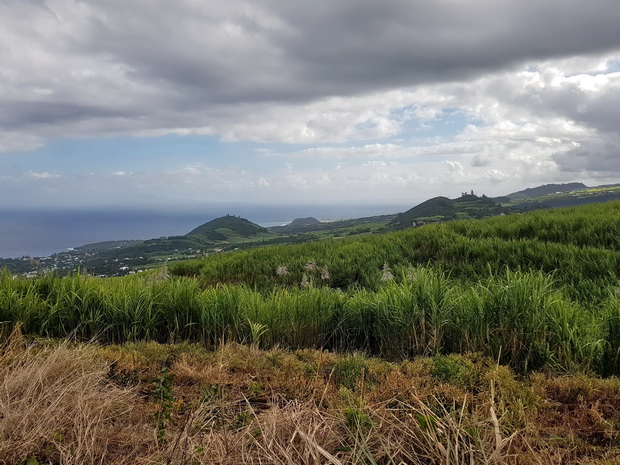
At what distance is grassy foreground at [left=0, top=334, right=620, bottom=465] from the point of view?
7.47 ft

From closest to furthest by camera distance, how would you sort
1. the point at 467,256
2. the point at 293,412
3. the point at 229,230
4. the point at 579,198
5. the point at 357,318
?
1. the point at 293,412
2. the point at 357,318
3. the point at 467,256
4. the point at 579,198
5. the point at 229,230

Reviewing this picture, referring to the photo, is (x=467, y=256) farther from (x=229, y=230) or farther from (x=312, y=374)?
(x=229, y=230)

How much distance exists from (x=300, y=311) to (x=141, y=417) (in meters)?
2.72

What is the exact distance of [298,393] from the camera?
3.39 m

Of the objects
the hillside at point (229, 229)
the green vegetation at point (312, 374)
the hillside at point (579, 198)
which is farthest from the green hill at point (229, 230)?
the green vegetation at point (312, 374)

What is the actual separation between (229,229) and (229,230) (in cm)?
234

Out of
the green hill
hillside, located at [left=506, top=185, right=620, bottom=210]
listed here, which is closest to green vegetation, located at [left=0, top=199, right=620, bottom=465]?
hillside, located at [left=506, top=185, right=620, bottom=210]

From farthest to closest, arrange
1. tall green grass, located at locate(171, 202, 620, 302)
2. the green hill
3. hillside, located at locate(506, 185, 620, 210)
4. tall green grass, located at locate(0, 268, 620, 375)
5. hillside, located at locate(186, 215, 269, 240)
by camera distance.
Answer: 1. hillside, located at locate(186, 215, 269, 240)
2. the green hill
3. hillside, located at locate(506, 185, 620, 210)
4. tall green grass, located at locate(171, 202, 620, 302)
5. tall green grass, located at locate(0, 268, 620, 375)

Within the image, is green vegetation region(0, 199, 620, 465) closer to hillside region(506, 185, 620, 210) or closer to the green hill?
hillside region(506, 185, 620, 210)

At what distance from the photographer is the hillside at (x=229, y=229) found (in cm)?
14375

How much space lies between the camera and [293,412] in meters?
2.79

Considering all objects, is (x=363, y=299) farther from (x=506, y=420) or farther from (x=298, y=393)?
(x=506, y=420)

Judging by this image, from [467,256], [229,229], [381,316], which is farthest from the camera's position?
[229,229]

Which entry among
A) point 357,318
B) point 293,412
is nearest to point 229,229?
point 357,318
